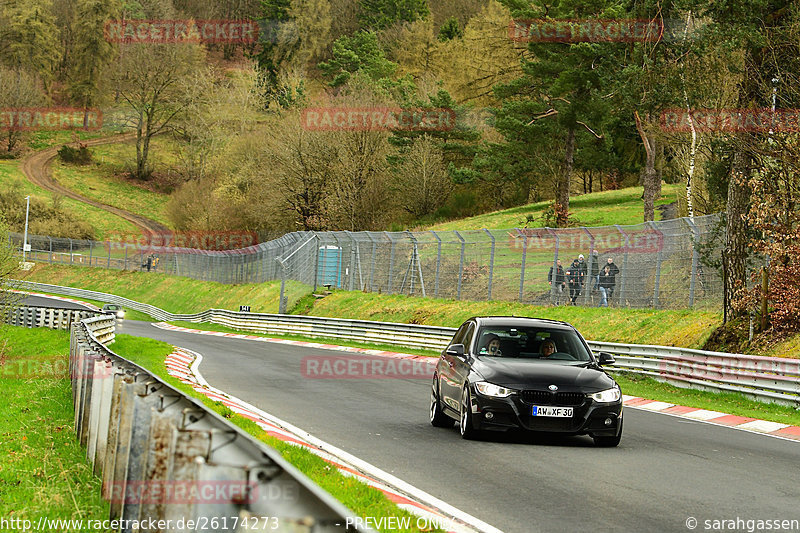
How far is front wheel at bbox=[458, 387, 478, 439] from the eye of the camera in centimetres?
1120

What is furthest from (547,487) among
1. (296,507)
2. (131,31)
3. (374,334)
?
(131,31)

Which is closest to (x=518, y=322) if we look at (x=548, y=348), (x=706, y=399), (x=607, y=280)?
(x=548, y=348)

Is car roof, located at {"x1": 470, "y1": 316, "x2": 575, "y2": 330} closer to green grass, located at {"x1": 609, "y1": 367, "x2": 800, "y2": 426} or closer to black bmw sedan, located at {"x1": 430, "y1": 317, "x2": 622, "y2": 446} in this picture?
black bmw sedan, located at {"x1": 430, "y1": 317, "x2": 622, "y2": 446}

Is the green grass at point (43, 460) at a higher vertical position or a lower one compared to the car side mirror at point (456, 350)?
lower

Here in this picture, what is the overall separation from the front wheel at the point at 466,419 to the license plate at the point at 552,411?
83 centimetres

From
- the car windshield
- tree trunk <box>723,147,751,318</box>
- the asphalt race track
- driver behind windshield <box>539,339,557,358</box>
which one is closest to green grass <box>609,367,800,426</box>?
the asphalt race track

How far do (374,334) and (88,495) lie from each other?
1084 inches

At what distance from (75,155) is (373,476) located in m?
109

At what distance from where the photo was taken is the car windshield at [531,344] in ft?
39.7

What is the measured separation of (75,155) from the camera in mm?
109875

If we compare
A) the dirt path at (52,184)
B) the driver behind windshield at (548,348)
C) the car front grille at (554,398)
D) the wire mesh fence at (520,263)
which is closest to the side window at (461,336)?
the driver behind windshield at (548,348)

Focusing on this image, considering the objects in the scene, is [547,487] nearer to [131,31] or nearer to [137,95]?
[137,95]

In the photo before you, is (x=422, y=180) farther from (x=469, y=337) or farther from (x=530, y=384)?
(x=530, y=384)

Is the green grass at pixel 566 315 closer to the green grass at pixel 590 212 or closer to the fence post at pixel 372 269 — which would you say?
the fence post at pixel 372 269
